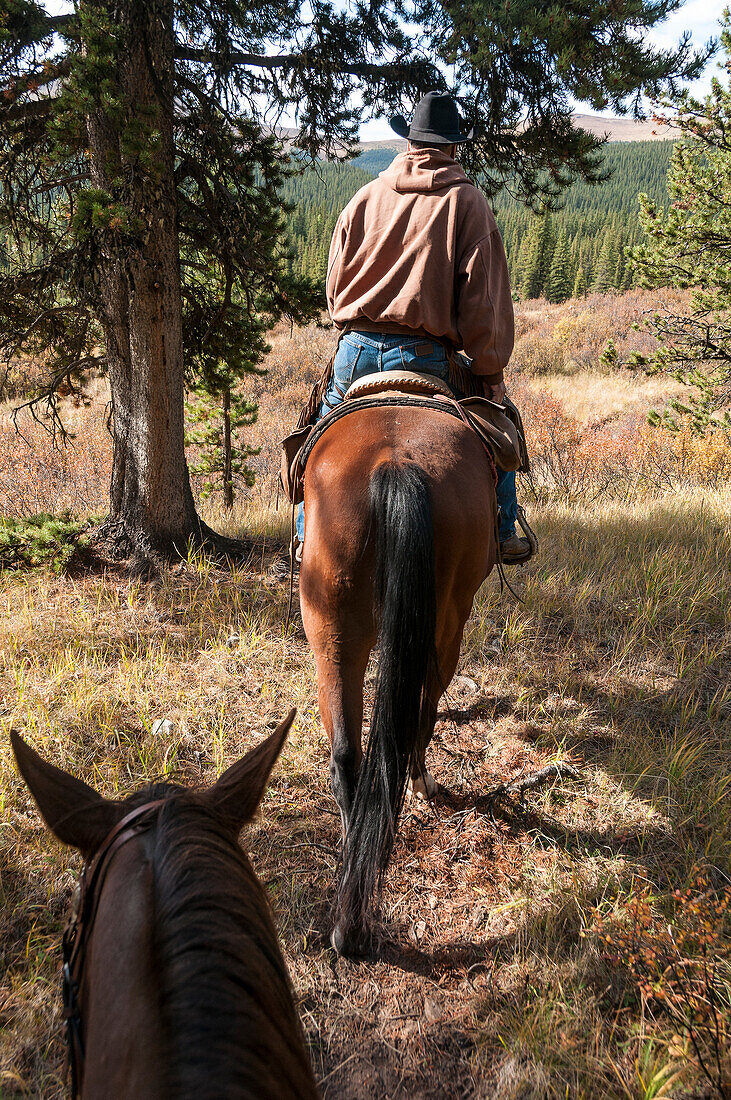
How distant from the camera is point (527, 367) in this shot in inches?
1011

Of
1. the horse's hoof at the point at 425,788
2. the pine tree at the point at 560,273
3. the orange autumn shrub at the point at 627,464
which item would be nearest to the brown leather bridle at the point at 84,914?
the horse's hoof at the point at 425,788

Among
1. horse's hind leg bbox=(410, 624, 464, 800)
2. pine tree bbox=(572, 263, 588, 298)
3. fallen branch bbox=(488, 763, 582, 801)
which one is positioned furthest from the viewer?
pine tree bbox=(572, 263, 588, 298)

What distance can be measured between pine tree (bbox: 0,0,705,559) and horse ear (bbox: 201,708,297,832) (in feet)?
10.2

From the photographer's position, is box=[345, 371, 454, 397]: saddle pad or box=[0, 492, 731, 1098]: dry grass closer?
box=[0, 492, 731, 1098]: dry grass

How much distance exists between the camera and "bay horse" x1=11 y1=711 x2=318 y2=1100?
659 millimetres

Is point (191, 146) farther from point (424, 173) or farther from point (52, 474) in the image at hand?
point (52, 474)

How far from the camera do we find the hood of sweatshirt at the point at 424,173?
2.77 m

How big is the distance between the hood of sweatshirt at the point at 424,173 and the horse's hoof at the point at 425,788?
2813mm

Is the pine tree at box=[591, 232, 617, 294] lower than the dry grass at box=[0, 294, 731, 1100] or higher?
higher

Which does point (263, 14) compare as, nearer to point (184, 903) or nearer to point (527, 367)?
point (184, 903)

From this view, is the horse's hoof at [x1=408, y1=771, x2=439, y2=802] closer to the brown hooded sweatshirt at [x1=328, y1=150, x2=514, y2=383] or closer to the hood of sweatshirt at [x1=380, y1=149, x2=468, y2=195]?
the brown hooded sweatshirt at [x1=328, y1=150, x2=514, y2=383]

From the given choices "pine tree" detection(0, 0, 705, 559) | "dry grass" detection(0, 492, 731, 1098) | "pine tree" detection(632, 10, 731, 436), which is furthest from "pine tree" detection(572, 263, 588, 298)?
"dry grass" detection(0, 492, 731, 1098)

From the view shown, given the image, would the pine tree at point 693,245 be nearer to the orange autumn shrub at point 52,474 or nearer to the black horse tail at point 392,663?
the black horse tail at point 392,663

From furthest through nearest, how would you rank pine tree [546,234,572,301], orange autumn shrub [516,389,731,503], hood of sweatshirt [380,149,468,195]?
1. pine tree [546,234,572,301]
2. orange autumn shrub [516,389,731,503]
3. hood of sweatshirt [380,149,468,195]
